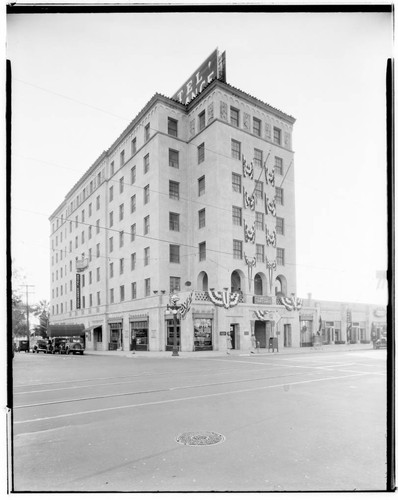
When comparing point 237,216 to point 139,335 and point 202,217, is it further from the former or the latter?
point 139,335

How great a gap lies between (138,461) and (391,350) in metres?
3.48

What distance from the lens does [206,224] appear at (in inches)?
1549

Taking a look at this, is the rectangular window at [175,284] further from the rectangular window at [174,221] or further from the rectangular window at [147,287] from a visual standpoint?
the rectangular window at [174,221]

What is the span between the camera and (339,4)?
438 centimetres

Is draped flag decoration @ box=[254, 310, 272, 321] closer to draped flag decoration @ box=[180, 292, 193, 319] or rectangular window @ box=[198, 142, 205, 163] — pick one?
draped flag decoration @ box=[180, 292, 193, 319]

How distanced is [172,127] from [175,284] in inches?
619

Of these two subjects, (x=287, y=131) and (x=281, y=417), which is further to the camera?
(x=287, y=131)

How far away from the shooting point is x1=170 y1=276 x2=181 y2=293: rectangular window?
132 feet

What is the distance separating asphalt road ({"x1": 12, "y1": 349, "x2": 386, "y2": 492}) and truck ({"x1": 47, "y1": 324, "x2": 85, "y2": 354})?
3070 centimetres

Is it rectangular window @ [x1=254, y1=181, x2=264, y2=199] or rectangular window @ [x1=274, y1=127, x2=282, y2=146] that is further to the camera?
rectangular window @ [x1=274, y1=127, x2=282, y2=146]

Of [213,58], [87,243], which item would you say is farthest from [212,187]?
[87,243]

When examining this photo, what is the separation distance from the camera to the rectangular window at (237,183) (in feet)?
132

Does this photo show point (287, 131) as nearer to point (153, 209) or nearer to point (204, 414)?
point (153, 209)

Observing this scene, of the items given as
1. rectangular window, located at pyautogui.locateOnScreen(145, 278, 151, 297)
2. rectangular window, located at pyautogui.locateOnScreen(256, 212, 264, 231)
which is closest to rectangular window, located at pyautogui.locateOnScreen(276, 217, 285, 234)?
rectangular window, located at pyautogui.locateOnScreen(256, 212, 264, 231)
